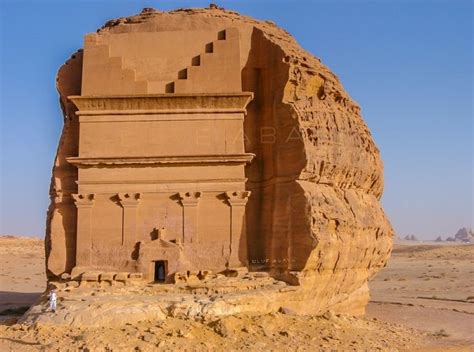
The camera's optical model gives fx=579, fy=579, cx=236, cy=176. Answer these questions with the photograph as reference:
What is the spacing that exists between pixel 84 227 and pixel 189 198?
3.15 metres

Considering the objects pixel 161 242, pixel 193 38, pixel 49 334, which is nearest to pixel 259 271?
pixel 161 242

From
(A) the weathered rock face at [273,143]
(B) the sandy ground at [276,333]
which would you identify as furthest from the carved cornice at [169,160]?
(B) the sandy ground at [276,333]

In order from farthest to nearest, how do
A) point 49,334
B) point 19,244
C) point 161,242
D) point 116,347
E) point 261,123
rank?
point 19,244 < point 261,123 < point 161,242 < point 49,334 < point 116,347

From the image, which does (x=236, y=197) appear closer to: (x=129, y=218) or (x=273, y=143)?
(x=273, y=143)

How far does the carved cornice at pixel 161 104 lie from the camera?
17.2 meters

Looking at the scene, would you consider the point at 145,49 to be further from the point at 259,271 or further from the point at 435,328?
the point at 435,328

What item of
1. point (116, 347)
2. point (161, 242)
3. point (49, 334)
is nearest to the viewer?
point (116, 347)

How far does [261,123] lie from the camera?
1800 cm

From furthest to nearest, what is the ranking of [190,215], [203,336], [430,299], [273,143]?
[430,299] < [273,143] < [190,215] < [203,336]

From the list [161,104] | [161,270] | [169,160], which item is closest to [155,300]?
[161,270]

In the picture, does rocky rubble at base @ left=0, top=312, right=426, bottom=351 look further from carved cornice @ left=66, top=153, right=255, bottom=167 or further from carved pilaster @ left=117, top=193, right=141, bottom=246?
carved cornice @ left=66, top=153, right=255, bottom=167

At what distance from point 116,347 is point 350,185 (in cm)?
965

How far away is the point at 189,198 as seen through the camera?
16.8 meters

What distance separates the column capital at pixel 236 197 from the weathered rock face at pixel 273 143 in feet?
1.94
